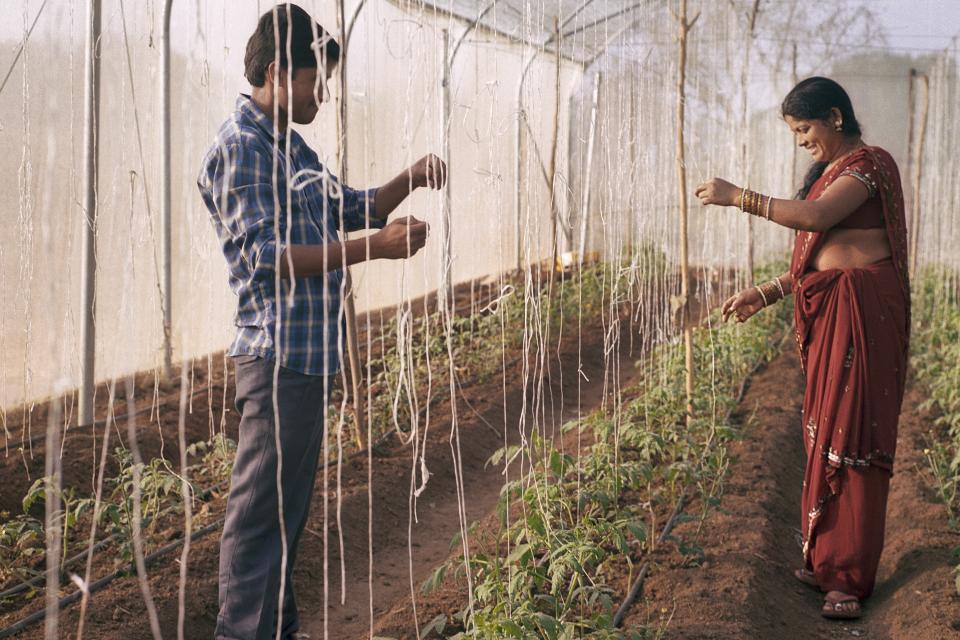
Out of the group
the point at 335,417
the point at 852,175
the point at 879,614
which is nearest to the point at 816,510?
the point at 879,614

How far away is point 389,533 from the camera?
329 centimetres

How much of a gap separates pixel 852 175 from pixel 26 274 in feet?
9.50

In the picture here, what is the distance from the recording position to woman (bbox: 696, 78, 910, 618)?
2.50 m

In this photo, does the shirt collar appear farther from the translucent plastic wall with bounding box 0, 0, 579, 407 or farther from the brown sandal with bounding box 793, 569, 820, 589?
the brown sandal with bounding box 793, 569, 820, 589

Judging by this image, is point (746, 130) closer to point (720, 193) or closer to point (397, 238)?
point (720, 193)

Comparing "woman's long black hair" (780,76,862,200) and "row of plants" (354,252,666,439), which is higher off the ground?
"woman's long black hair" (780,76,862,200)

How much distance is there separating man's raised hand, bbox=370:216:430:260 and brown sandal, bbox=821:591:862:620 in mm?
1623

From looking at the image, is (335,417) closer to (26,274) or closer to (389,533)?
(389,533)

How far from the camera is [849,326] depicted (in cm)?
254

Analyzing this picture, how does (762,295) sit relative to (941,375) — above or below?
above

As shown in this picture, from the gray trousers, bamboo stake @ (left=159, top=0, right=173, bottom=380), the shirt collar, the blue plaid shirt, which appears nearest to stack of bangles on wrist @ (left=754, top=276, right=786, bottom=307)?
the blue plaid shirt

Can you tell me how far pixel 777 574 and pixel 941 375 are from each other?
2415 millimetres

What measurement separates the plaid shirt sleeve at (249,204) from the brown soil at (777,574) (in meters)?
1.27

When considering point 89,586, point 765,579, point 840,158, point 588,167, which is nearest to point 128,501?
point 89,586
